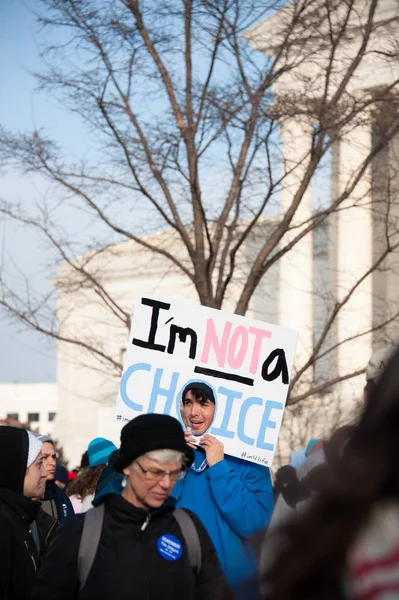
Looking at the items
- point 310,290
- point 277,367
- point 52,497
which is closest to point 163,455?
point 277,367

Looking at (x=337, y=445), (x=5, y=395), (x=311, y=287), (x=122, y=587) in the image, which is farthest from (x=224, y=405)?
(x=5, y=395)

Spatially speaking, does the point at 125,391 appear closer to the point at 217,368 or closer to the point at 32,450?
the point at 217,368

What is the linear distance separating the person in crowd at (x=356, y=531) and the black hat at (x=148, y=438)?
2494 millimetres

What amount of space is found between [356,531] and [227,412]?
4878 mm

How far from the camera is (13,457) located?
515cm

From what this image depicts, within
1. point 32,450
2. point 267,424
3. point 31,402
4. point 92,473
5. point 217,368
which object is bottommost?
point 92,473

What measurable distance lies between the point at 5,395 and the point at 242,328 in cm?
8279

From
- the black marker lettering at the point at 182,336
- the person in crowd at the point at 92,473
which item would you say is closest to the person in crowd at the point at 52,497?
the person in crowd at the point at 92,473

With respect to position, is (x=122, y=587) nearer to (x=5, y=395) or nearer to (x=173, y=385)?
(x=173, y=385)

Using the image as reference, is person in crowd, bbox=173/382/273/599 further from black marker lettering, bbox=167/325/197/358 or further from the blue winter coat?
black marker lettering, bbox=167/325/197/358

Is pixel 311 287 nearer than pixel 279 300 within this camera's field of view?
Yes

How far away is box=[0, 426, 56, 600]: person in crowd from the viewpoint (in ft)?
15.3

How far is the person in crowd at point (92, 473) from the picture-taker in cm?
761

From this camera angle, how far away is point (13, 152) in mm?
11344
